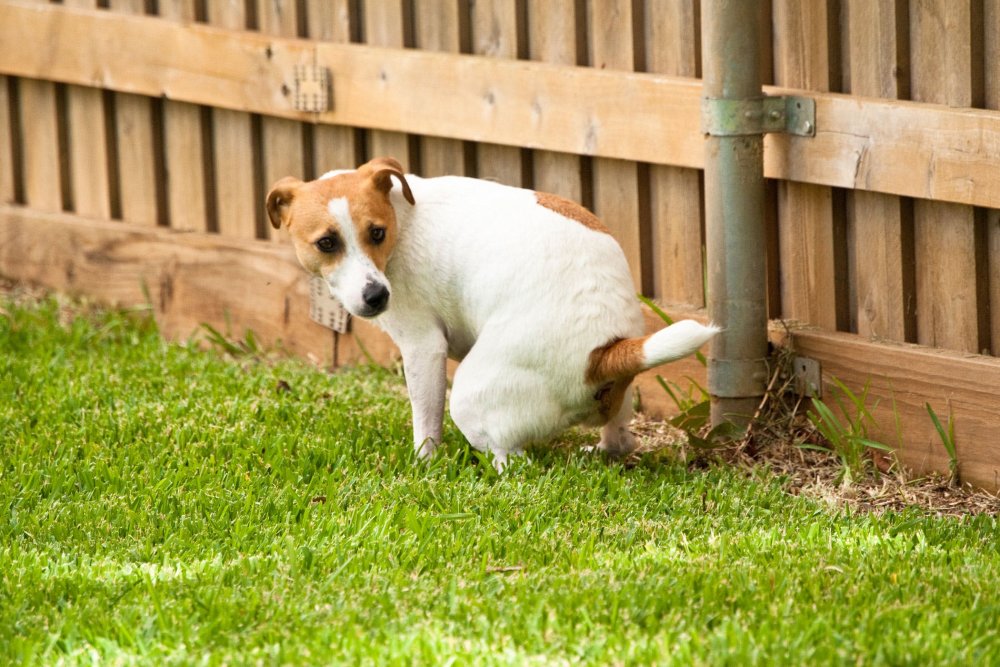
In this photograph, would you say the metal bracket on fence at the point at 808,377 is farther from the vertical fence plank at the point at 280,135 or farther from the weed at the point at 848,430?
the vertical fence plank at the point at 280,135

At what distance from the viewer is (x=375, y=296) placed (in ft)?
15.6

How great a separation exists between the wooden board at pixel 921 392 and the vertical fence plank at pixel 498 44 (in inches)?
58.3

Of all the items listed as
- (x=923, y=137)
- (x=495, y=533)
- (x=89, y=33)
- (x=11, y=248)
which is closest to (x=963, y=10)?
(x=923, y=137)

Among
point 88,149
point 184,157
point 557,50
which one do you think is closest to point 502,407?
point 557,50

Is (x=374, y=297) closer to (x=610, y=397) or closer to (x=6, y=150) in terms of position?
(x=610, y=397)

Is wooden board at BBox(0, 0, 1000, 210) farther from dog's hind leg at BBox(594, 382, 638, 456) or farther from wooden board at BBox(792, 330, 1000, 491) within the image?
dog's hind leg at BBox(594, 382, 638, 456)

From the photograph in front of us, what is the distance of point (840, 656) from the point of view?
325 cm

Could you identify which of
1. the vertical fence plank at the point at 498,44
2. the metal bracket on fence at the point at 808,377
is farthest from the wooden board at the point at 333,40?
the metal bracket on fence at the point at 808,377

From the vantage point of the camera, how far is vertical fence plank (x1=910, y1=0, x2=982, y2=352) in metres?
4.60

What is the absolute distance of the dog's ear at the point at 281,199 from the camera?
4961 millimetres

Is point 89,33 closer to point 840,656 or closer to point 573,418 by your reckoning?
point 573,418

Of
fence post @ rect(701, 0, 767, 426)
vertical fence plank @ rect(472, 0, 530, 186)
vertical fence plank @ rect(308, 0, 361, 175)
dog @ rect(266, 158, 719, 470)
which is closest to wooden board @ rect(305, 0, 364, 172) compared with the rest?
vertical fence plank @ rect(308, 0, 361, 175)

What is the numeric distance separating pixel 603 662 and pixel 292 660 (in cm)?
70

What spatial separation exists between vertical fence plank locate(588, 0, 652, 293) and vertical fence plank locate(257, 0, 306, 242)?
160 centimetres
